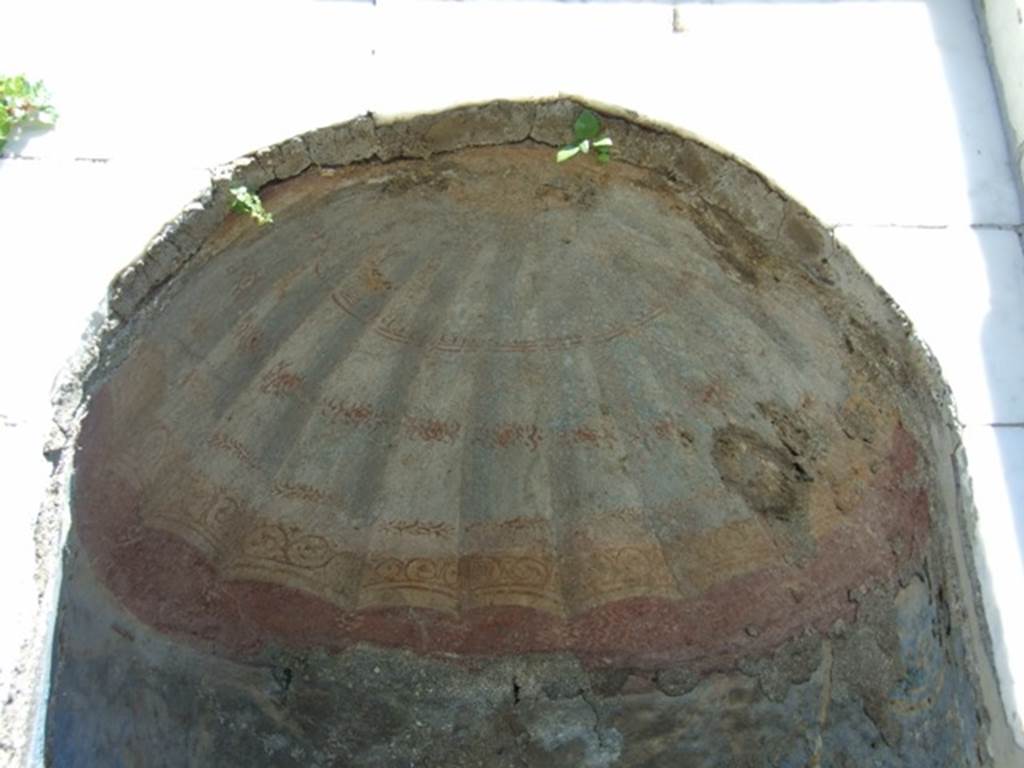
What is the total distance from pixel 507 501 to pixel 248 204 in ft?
5.16

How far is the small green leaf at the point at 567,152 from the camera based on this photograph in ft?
12.7

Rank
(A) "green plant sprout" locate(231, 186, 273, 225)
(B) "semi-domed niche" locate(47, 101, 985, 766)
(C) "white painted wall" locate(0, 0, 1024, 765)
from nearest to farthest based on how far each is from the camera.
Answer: (C) "white painted wall" locate(0, 0, 1024, 765), (A) "green plant sprout" locate(231, 186, 273, 225), (B) "semi-domed niche" locate(47, 101, 985, 766)

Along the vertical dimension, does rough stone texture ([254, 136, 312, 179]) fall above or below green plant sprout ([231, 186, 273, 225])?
above

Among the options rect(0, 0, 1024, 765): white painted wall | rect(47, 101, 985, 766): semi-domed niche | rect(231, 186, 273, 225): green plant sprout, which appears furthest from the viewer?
rect(47, 101, 985, 766): semi-domed niche

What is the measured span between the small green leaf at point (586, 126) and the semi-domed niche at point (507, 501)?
0.15 meters

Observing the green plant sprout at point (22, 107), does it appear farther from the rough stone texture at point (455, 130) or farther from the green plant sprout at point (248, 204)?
the rough stone texture at point (455, 130)

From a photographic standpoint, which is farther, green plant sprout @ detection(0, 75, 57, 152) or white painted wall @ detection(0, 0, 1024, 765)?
green plant sprout @ detection(0, 75, 57, 152)

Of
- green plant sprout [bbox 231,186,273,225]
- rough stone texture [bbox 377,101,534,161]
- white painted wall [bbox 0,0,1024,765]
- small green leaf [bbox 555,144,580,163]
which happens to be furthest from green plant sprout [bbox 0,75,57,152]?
small green leaf [bbox 555,144,580,163]

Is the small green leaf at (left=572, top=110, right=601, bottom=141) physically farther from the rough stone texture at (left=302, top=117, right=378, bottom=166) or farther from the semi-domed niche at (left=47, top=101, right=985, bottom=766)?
the rough stone texture at (left=302, top=117, right=378, bottom=166)

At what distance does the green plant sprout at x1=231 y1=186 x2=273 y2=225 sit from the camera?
3.80 metres

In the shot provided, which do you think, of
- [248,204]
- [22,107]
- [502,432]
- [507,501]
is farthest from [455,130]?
[507,501]

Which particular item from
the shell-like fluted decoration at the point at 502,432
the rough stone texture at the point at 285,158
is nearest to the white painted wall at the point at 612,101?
the rough stone texture at the point at 285,158

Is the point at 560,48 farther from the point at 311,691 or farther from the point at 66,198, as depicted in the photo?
the point at 311,691

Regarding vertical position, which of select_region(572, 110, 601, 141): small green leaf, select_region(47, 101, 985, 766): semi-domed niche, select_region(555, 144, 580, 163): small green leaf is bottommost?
select_region(47, 101, 985, 766): semi-domed niche
